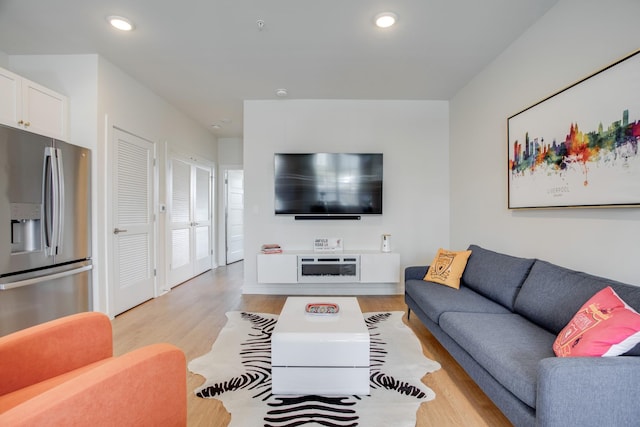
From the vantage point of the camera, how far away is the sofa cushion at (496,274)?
2.20 m

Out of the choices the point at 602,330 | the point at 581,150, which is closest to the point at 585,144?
the point at 581,150

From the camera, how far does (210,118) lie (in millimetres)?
4840

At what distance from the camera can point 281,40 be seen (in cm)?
262

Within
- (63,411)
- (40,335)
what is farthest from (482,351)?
(40,335)

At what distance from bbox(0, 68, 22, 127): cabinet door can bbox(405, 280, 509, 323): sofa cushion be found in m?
3.67

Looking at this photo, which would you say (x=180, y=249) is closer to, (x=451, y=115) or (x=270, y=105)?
(x=270, y=105)

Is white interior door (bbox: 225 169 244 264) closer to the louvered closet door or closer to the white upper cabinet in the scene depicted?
the louvered closet door

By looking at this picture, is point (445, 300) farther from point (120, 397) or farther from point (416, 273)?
point (120, 397)

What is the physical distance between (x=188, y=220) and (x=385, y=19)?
13.5 feet

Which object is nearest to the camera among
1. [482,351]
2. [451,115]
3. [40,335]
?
[40,335]

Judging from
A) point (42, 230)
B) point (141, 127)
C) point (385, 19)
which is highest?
point (385, 19)

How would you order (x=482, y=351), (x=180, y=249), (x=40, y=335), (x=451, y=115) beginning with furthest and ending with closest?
(x=180, y=249) → (x=451, y=115) → (x=482, y=351) → (x=40, y=335)

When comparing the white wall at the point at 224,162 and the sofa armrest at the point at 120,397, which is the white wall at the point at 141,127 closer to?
the white wall at the point at 224,162

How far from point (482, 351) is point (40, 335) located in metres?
2.16
